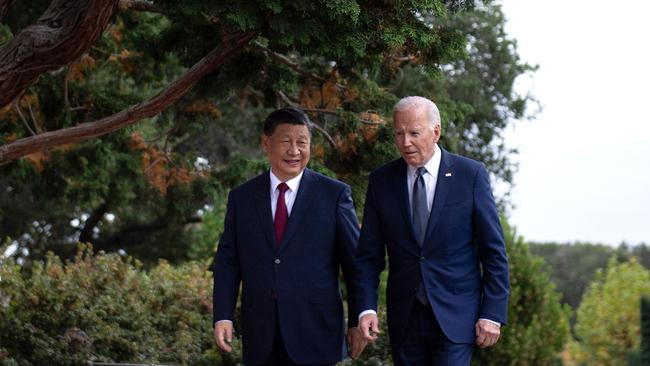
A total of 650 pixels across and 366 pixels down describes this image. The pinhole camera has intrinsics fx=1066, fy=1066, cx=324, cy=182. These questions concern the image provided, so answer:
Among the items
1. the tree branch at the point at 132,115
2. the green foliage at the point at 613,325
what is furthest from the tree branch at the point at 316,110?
the green foliage at the point at 613,325

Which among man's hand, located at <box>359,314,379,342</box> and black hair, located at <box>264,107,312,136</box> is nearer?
man's hand, located at <box>359,314,379,342</box>

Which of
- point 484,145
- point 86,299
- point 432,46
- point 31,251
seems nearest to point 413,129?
point 432,46

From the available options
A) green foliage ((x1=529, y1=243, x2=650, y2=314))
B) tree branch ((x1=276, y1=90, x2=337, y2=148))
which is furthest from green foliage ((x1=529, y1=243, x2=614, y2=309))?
tree branch ((x1=276, y1=90, x2=337, y2=148))

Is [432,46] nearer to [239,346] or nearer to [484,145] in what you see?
[239,346]

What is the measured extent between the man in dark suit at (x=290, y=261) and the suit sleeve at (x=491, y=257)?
0.69 meters

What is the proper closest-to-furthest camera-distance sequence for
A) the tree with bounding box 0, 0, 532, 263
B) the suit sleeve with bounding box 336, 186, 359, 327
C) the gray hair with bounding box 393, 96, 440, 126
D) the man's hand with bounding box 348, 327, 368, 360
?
the gray hair with bounding box 393, 96, 440, 126, the man's hand with bounding box 348, 327, 368, 360, the suit sleeve with bounding box 336, 186, 359, 327, the tree with bounding box 0, 0, 532, 263

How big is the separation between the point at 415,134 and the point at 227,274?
130 centimetres

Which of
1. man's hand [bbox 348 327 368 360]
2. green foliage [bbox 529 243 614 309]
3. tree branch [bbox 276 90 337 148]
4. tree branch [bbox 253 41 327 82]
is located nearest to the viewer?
man's hand [bbox 348 327 368 360]

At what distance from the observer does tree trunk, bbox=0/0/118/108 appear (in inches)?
292

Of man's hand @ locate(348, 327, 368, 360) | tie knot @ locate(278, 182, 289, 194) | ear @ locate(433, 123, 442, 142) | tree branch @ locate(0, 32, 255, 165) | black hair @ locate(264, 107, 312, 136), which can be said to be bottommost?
man's hand @ locate(348, 327, 368, 360)

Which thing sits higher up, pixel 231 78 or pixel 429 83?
pixel 429 83

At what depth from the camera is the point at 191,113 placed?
11125 millimetres

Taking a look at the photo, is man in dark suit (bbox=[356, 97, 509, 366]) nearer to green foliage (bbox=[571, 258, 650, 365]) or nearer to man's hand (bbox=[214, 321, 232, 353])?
man's hand (bbox=[214, 321, 232, 353])

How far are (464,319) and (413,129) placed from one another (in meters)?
0.94
